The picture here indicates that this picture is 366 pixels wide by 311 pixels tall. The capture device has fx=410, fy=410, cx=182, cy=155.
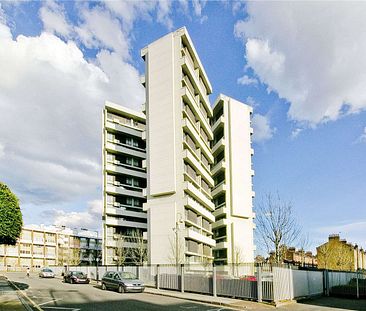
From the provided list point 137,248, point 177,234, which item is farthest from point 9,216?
point 137,248

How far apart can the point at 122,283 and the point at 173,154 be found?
1006 inches

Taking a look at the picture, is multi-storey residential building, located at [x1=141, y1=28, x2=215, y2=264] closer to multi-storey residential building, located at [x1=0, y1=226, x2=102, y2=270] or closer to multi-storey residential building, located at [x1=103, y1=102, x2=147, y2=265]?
multi-storey residential building, located at [x1=103, y1=102, x2=147, y2=265]

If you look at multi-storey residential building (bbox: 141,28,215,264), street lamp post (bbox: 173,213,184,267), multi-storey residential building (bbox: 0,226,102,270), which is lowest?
multi-storey residential building (bbox: 0,226,102,270)

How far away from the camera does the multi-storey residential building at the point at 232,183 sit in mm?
66562

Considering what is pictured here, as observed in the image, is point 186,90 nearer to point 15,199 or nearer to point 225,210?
point 225,210

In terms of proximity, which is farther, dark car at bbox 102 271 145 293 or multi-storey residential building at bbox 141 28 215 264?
multi-storey residential building at bbox 141 28 215 264

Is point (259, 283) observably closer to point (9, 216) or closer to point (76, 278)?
point (9, 216)

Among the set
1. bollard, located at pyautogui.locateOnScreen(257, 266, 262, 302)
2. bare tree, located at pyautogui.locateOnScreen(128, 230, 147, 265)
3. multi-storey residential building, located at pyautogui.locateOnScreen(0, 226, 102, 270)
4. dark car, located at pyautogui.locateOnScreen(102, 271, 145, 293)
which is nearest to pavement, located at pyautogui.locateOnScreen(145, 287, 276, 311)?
bollard, located at pyautogui.locateOnScreen(257, 266, 262, 302)

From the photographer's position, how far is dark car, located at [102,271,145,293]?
2781 cm

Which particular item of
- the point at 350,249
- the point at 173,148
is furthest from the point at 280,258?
the point at 350,249

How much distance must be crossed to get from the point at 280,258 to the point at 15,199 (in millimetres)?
20880

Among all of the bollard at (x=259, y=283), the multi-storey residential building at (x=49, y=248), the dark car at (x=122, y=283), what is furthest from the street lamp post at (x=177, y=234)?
the multi-storey residential building at (x=49, y=248)

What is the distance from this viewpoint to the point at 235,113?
237 feet

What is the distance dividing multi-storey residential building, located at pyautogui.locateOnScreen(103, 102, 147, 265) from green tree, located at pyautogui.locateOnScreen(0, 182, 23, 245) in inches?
1671
